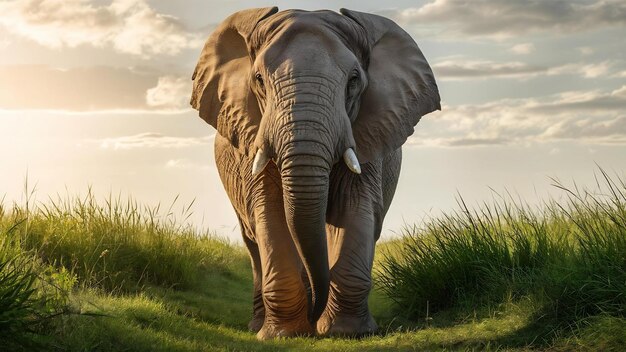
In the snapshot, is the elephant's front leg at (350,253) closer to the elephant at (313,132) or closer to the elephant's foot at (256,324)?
the elephant at (313,132)

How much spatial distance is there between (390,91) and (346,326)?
2347 millimetres

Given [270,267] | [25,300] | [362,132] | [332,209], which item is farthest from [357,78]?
[25,300]

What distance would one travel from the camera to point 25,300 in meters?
7.05

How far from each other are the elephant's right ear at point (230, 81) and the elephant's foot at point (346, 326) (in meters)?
1.87

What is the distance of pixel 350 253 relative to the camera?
29.1ft

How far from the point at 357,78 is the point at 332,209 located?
137cm

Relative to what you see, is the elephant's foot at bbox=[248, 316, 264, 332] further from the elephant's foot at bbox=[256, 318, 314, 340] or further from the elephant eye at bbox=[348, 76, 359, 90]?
the elephant eye at bbox=[348, 76, 359, 90]

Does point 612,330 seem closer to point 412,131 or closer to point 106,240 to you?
point 412,131

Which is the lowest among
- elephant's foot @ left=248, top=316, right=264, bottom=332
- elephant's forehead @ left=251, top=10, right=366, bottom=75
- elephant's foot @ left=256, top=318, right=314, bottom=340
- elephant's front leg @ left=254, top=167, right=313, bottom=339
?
elephant's foot @ left=248, top=316, right=264, bottom=332

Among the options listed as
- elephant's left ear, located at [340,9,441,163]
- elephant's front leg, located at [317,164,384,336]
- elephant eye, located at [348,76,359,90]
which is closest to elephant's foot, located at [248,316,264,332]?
elephant's front leg, located at [317,164,384,336]

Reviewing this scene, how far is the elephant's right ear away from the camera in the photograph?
890cm

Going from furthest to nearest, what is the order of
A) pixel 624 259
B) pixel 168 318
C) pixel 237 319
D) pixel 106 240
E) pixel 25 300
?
pixel 106 240, pixel 237 319, pixel 168 318, pixel 624 259, pixel 25 300

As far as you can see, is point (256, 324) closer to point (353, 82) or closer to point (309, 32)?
point (353, 82)

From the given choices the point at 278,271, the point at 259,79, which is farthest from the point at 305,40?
the point at 278,271
